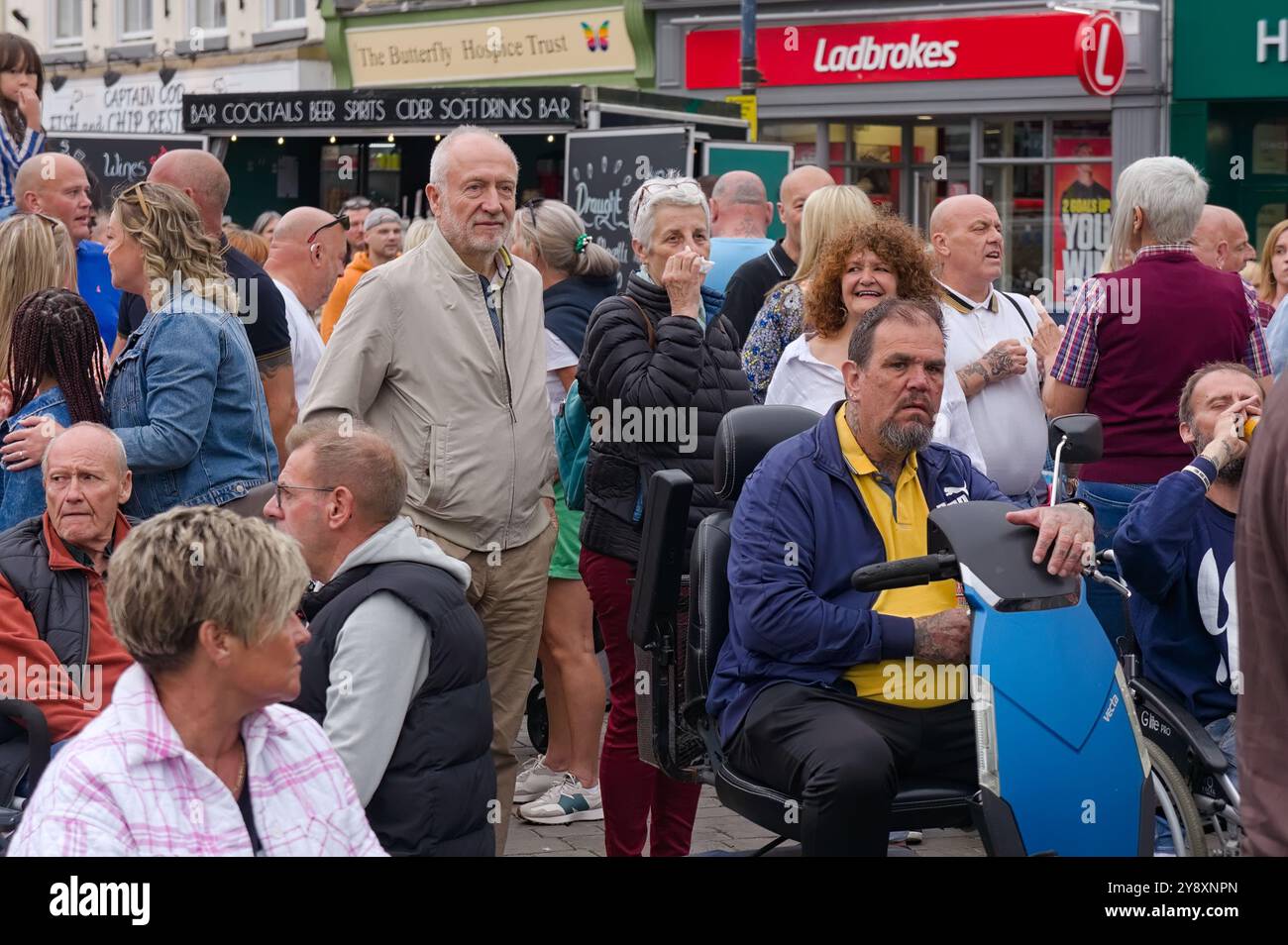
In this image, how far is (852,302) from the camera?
5609 millimetres

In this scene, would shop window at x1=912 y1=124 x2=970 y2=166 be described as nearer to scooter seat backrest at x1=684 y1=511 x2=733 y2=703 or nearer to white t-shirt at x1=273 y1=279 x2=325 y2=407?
white t-shirt at x1=273 y1=279 x2=325 y2=407

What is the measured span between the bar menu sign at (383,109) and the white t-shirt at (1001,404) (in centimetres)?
804

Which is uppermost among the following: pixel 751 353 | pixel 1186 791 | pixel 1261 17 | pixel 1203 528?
pixel 1261 17

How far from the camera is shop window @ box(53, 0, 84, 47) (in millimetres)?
29812

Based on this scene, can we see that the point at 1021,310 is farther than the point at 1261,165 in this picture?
No

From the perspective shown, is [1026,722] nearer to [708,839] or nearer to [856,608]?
[856,608]

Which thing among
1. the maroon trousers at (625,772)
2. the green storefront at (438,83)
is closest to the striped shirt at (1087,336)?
the maroon trousers at (625,772)

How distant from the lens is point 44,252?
5.55 m

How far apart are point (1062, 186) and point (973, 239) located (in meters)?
12.6

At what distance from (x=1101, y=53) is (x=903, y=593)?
13.7m

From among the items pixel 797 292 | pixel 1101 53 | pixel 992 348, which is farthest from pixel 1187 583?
pixel 1101 53
